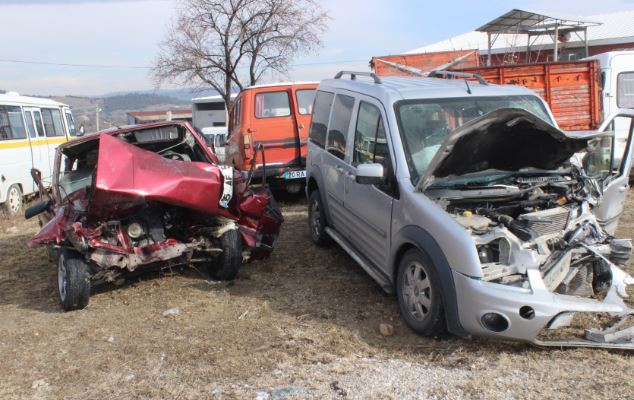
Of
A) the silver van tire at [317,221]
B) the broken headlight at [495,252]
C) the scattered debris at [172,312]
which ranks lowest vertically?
the scattered debris at [172,312]

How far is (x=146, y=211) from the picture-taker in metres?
5.69

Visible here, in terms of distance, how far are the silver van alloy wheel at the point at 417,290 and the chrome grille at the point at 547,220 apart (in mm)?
829

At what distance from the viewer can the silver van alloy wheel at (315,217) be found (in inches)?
271

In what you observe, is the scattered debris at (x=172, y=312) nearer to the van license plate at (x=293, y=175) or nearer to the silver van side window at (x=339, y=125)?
the silver van side window at (x=339, y=125)

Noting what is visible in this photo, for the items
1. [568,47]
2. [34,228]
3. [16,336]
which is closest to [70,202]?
[16,336]

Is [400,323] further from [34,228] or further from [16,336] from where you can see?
[34,228]

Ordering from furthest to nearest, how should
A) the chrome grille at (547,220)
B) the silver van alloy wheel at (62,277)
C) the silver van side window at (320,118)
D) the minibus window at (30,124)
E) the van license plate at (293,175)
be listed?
the minibus window at (30,124) → the van license plate at (293,175) → the silver van side window at (320,118) → the silver van alloy wheel at (62,277) → the chrome grille at (547,220)

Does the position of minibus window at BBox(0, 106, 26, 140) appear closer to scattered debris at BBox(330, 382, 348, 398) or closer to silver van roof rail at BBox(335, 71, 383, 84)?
silver van roof rail at BBox(335, 71, 383, 84)

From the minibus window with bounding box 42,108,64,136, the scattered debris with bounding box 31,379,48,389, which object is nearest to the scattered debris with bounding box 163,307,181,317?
the scattered debris with bounding box 31,379,48,389

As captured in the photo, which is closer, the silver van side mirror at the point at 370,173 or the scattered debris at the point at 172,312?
the silver van side mirror at the point at 370,173

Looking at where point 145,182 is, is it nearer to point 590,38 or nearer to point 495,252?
point 495,252

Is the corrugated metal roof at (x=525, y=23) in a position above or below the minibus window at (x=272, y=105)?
above

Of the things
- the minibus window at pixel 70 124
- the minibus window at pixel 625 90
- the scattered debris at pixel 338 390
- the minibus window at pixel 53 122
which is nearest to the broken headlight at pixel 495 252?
the scattered debris at pixel 338 390

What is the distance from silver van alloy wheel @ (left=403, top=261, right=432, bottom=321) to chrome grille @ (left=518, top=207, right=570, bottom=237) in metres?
0.83
